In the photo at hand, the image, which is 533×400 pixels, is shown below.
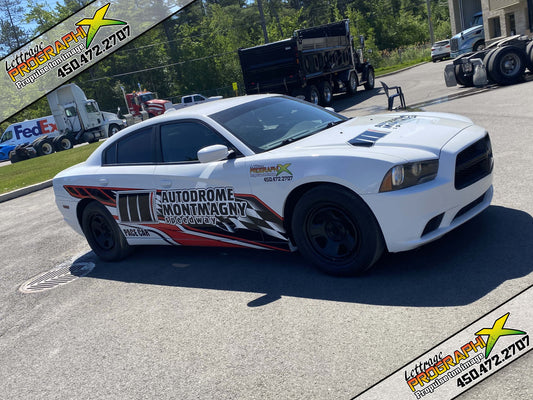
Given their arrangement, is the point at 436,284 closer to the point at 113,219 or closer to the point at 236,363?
the point at 236,363

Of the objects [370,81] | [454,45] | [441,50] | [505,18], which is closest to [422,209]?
[370,81]

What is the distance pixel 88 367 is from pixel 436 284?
2624 millimetres

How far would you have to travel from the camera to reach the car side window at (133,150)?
6.00 m

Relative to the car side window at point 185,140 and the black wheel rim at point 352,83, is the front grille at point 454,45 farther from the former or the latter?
the car side window at point 185,140

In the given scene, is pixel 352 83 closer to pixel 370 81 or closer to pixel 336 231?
pixel 370 81

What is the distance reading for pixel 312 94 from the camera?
22906mm

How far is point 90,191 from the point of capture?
6.49 m

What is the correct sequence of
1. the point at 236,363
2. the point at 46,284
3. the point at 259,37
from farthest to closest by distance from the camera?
1. the point at 259,37
2. the point at 46,284
3. the point at 236,363

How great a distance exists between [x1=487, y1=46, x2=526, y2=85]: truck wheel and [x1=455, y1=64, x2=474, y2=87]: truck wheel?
1268 mm

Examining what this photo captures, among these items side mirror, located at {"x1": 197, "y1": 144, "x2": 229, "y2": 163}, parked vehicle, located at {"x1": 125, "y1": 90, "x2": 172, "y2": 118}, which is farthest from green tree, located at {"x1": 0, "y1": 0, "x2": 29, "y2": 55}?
side mirror, located at {"x1": 197, "y1": 144, "x2": 229, "y2": 163}

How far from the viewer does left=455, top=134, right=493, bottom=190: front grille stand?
14.7 feet

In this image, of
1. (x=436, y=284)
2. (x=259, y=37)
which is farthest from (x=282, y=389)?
(x=259, y=37)

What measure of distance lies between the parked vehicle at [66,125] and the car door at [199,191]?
3092 cm

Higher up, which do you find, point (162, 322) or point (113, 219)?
point (113, 219)
